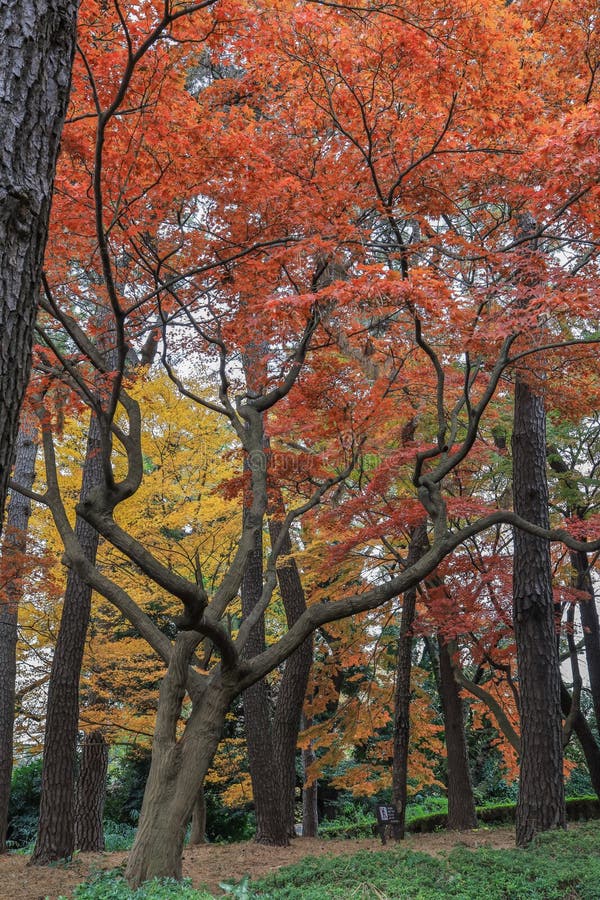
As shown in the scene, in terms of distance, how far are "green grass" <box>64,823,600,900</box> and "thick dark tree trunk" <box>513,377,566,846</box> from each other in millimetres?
456

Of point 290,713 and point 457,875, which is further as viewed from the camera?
point 290,713

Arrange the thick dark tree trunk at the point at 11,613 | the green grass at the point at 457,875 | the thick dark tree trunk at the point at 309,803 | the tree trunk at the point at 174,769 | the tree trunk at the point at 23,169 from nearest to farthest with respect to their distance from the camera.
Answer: the tree trunk at the point at 23,169
the green grass at the point at 457,875
the tree trunk at the point at 174,769
the thick dark tree trunk at the point at 11,613
the thick dark tree trunk at the point at 309,803

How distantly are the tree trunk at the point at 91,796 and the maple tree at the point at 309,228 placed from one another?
5203 millimetres

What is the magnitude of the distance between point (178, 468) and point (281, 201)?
18.1 feet

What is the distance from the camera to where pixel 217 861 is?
7805 millimetres

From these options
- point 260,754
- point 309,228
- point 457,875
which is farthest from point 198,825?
point 309,228


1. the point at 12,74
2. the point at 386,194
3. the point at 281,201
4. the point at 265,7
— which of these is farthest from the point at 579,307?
the point at 12,74

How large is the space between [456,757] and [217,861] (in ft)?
14.5

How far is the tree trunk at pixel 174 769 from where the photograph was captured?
5.25 m

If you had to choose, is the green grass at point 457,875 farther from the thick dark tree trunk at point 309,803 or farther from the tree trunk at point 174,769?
the thick dark tree trunk at point 309,803

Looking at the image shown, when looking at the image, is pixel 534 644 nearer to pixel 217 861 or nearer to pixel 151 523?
pixel 217 861

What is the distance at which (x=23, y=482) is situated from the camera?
11453 mm

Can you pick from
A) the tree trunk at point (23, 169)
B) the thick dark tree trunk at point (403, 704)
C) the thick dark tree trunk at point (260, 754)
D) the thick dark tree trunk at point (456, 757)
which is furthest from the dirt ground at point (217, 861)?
the tree trunk at point (23, 169)

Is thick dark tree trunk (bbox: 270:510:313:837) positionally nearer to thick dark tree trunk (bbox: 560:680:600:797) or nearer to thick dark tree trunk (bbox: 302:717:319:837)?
thick dark tree trunk (bbox: 302:717:319:837)
